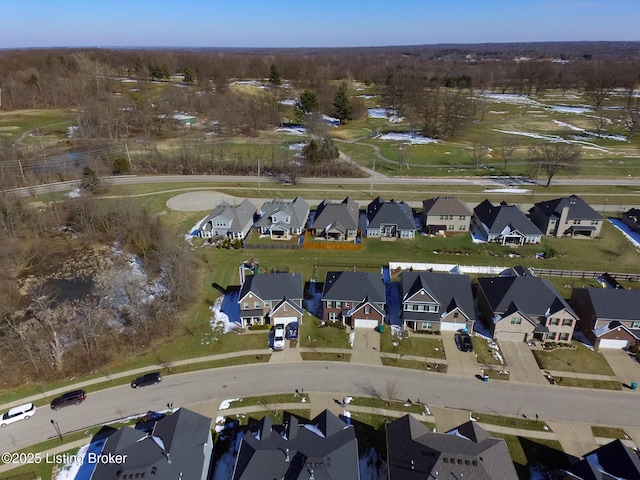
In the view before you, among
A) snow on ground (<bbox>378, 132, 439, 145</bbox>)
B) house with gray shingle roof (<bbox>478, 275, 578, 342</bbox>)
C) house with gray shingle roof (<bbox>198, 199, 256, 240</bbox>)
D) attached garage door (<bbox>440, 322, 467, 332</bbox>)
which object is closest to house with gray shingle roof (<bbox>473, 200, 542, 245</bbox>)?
house with gray shingle roof (<bbox>478, 275, 578, 342</bbox>)

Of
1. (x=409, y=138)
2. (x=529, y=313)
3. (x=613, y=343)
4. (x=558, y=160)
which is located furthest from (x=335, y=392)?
(x=409, y=138)

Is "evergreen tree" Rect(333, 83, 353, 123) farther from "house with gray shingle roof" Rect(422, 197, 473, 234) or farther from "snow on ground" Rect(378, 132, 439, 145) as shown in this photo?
"house with gray shingle roof" Rect(422, 197, 473, 234)

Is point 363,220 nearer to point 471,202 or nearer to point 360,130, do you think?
point 471,202

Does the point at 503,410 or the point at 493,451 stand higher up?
the point at 493,451

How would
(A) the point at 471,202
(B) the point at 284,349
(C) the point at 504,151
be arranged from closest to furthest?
(B) the point at 284,349
(A) the point at 471,202
(C) the point at 504,151

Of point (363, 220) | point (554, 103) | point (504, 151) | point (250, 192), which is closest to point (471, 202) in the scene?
point (363, 220)

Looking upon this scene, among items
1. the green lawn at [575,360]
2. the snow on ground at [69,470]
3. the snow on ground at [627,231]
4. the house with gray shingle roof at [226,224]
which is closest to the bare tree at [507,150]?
the snow on ground at [627,231]
